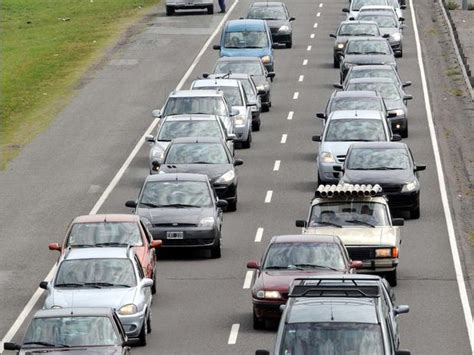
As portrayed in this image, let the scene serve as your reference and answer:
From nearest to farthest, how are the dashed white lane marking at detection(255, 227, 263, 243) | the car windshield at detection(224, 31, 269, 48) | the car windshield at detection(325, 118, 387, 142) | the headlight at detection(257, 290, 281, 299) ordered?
the headlight at detection(257, 290, 281, 299) → the dashed white lane marking at detection(255, 227, 263, 243) → the car windshield at detection(325, 118, 387, 142) → the car windshield at detection(224, 31, 269, 48)

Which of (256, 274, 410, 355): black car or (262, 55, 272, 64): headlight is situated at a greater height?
(256, 274, 410, 355): black car

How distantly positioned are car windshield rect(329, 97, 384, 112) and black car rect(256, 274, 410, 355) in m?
24.9

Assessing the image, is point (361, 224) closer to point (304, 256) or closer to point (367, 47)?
point (304, 256)

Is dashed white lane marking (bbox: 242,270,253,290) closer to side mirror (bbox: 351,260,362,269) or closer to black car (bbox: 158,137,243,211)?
side mirror (bbox: 351,260,362,269)

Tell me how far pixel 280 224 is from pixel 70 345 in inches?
577

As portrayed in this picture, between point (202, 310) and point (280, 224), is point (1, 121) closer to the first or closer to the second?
point (280, 224)

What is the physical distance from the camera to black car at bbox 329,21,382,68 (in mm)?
62938

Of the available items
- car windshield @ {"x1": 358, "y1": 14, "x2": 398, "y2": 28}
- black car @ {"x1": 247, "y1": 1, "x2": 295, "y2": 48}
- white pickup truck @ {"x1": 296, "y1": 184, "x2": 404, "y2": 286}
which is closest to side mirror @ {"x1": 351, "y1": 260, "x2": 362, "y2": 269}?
white pickup truck @ {"x1": 296, "y1": 184, "x2": 404, "y2": 286}

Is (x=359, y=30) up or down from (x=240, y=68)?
down

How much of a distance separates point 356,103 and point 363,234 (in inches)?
628

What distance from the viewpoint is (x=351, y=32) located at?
64312 mm

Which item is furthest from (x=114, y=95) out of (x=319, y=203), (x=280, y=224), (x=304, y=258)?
(x=304, y=258)

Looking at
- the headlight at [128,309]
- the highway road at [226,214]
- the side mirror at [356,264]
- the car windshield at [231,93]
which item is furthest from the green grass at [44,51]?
the headlight at [128,309]

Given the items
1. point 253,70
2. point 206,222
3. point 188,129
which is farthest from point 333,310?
point 253,70
